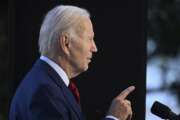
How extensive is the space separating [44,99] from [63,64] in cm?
26

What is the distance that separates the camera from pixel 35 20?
4957 millimetres

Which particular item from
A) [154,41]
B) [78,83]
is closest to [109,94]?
[78,83]

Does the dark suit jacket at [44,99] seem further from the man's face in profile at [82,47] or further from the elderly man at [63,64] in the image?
the man's face in profile at [82,47]

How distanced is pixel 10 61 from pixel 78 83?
14.3 inches

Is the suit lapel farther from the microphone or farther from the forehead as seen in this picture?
the microphone

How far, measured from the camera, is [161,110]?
14.4 ft

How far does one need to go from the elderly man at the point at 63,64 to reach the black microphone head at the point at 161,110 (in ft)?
0.37

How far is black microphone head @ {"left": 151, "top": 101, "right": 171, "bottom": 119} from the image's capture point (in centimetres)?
436

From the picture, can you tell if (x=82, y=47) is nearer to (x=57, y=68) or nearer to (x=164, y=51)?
(x=57, y=68)

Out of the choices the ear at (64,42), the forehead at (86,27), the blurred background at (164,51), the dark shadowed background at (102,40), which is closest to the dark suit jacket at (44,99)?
the ear at (64,42)

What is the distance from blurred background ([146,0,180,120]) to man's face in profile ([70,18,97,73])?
9250 millimetres

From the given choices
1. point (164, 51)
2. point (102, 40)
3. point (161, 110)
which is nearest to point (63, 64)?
point (161, 110)

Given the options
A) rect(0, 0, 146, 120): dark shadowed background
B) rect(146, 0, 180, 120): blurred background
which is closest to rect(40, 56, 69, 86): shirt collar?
rect(0, 0, 146, 120): dark shadowed background

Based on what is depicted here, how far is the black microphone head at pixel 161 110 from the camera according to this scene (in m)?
4.36
